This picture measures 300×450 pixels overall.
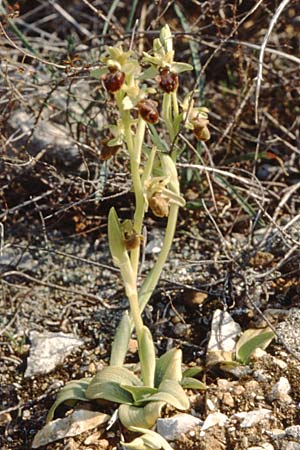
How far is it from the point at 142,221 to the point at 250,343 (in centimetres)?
57

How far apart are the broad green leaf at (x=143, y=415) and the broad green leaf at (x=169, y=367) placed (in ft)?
0.35

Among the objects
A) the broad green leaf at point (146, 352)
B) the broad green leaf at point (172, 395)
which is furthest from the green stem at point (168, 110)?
the broad green leaf at point (172, 395)

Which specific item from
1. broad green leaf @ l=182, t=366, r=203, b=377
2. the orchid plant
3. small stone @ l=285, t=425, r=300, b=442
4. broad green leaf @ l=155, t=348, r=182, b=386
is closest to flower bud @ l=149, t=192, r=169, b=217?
the orchid plant

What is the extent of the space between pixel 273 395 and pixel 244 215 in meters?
0.93

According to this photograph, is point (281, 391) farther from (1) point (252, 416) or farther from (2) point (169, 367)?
(2) point (169, 367)

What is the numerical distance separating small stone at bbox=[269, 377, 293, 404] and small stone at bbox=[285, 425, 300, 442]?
121 mm

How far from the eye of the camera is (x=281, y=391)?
2.14 metres

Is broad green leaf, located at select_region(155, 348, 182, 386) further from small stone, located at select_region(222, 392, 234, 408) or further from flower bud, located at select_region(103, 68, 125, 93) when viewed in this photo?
flower bud, located at select_region(103, 68, 125, 93)

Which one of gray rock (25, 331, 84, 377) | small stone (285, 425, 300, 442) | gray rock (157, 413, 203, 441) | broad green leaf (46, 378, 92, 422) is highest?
small stone (285, 425, 300, 442)

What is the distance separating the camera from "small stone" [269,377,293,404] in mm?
2127

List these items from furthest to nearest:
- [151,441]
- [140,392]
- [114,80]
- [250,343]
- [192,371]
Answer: [250,343] < [192,371] < [140,392] < [151,441] < [114,80]

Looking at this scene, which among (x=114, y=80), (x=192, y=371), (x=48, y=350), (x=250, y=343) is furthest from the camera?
(x=48, y=350)

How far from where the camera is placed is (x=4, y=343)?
2514mm

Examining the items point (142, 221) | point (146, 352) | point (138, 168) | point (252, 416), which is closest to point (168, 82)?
point (138, 168)
